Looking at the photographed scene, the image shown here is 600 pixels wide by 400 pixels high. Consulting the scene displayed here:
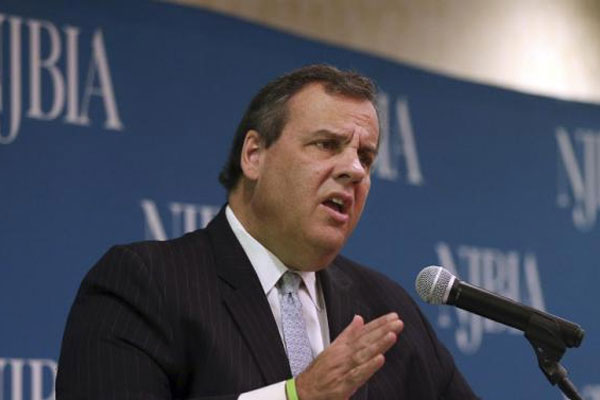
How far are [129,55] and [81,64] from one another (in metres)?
0.16

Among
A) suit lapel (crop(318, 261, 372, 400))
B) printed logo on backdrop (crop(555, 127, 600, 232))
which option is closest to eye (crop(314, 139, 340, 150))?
suit lapel (crop(318, 261, 372, 400))

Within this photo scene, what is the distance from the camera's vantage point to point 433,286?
2506 millimetres

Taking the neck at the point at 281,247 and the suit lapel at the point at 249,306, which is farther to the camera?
the neck at the point at 281,247

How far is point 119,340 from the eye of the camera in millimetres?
2590

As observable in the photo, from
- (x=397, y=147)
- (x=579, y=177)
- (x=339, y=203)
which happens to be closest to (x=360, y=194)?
(x=339, y=203)

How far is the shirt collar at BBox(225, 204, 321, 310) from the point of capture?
2.93 meters

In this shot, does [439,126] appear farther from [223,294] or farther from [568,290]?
[223,294]

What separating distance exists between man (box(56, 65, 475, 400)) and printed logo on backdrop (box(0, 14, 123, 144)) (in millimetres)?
745

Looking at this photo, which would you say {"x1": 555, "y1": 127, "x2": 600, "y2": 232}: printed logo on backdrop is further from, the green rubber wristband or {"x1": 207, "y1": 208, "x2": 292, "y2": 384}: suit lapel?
the green rubber wristband

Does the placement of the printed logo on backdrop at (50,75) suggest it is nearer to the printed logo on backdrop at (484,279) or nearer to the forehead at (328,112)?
the forehead at (328,112)

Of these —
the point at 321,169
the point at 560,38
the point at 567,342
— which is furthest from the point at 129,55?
the point at 560,38

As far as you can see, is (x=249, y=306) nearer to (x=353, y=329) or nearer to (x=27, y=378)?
(x=353, y=329)

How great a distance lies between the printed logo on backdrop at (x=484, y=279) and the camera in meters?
4.50

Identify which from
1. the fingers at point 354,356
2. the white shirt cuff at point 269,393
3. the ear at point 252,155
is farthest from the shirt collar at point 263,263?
the fingers at point 354,356
